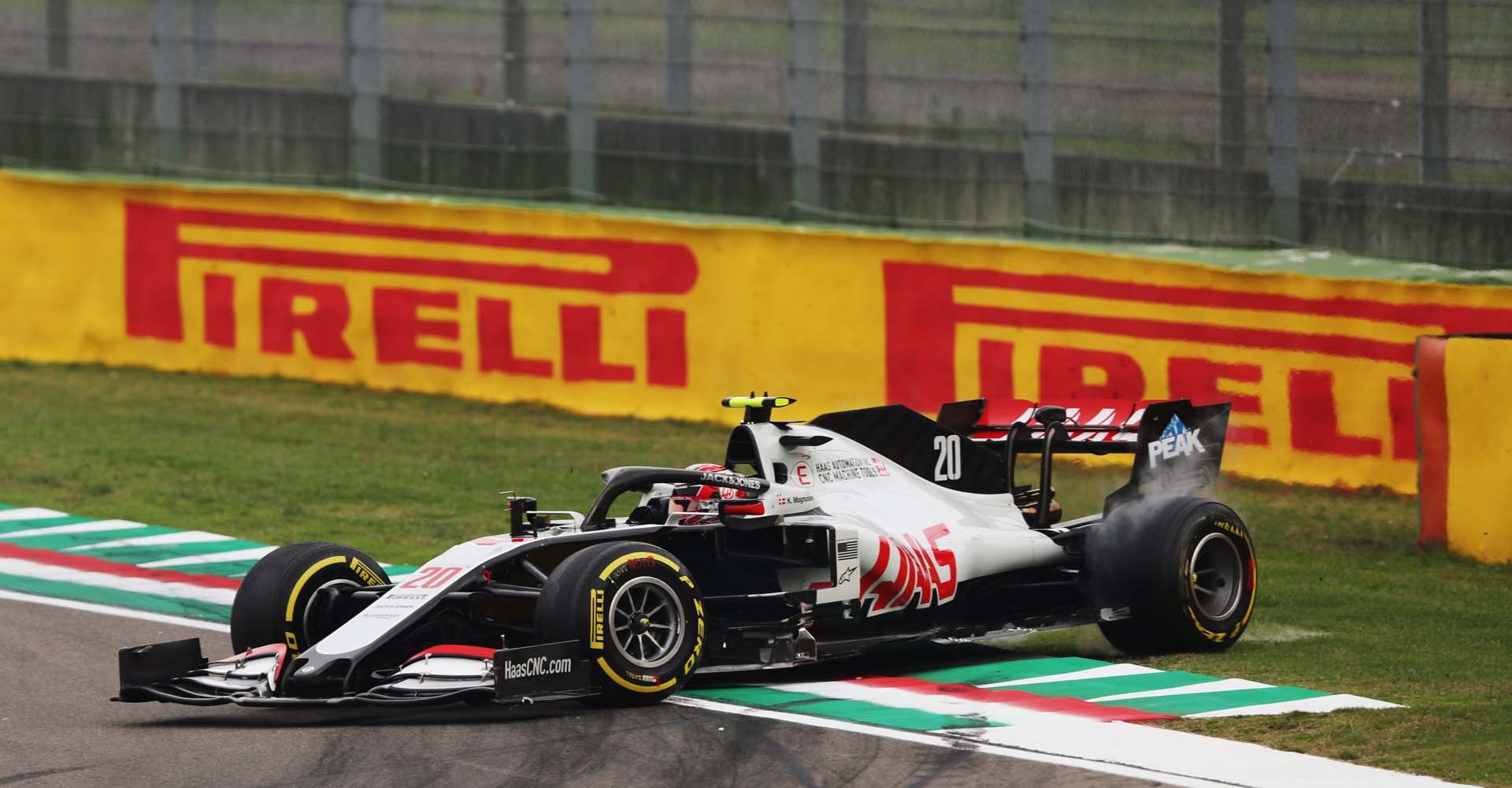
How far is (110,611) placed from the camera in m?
11.8

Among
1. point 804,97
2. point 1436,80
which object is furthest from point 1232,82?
point 804,97

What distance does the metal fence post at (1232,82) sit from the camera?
16.3m

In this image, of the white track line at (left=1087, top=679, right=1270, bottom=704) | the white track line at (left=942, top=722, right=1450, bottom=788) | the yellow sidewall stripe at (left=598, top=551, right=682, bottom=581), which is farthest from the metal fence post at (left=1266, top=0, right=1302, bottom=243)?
the yellow sidewall stripe at (left=598, top=551, right=682, bottom=581)

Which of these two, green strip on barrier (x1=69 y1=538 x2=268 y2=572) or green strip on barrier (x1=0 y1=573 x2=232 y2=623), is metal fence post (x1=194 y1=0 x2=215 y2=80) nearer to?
green strip on barrier (x1=69 y1=538 x2=268 y2=572)

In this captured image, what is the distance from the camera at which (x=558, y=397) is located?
58.7ft

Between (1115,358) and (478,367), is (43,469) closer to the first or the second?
(478,367)

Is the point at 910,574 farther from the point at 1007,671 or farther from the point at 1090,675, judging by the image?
the point at 1090,675

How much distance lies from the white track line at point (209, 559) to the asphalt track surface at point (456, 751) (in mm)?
3438

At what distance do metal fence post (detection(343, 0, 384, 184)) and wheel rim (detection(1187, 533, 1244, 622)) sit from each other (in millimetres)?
10786

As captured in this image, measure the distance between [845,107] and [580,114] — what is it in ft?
7.89

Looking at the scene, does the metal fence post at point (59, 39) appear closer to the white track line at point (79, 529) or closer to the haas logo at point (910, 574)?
the white track line at point (79, 529)

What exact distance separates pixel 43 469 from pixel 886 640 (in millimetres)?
8436

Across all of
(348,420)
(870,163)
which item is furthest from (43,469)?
(870,163)

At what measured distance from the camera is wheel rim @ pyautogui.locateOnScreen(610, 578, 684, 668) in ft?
29.2
